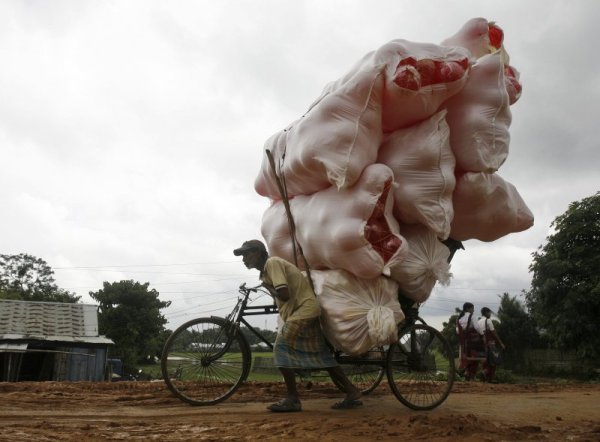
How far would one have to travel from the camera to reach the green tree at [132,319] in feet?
68.4

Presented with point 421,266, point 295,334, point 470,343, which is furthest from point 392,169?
point 470,343

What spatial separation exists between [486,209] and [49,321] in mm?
10693

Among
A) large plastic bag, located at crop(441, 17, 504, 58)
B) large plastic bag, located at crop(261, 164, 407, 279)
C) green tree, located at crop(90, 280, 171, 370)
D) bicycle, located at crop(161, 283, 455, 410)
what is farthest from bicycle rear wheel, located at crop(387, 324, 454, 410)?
green tree, located at crop(90, 280, 171, 370)

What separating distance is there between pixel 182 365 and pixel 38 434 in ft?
4.76

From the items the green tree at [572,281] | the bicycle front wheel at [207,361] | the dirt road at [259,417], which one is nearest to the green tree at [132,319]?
the green tree at [572,281]

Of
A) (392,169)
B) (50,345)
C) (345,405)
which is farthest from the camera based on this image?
(50,345)

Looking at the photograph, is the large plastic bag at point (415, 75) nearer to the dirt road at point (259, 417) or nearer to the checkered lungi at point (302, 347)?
the checkered lungi at point (302, 347)

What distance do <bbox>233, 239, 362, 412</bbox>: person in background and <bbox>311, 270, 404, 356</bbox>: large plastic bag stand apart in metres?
0.10

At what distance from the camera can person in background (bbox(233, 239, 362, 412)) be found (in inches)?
162

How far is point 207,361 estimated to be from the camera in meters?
4.43

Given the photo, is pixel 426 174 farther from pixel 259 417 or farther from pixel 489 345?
pixel 489 345

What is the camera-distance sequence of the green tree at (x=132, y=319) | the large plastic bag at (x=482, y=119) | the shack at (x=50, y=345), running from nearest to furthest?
the large plastic bag at (x=482, y=119), the shack at (x=50, y=345), the green tree at (x=132, y=319)

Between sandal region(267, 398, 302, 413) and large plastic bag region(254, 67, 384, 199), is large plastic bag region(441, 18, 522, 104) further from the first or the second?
sandal region(267, 398, 302, 413)

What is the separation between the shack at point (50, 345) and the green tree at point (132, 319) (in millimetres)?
8408
